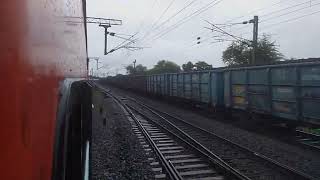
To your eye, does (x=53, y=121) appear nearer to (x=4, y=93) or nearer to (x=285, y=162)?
(x=4, y=93)

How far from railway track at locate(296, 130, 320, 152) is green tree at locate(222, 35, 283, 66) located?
1334 inches

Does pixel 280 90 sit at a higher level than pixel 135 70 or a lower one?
lower

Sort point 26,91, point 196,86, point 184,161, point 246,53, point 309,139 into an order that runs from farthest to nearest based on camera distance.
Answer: point 246,53
point 196,86
point 309,139
point 184,161
point 26,91

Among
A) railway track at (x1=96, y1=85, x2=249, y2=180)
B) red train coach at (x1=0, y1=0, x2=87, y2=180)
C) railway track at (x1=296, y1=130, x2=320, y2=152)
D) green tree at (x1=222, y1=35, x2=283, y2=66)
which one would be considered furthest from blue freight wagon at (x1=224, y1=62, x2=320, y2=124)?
green tree at (x1=222, y1=35, x2=283, y2=66)

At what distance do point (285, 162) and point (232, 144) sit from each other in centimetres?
251

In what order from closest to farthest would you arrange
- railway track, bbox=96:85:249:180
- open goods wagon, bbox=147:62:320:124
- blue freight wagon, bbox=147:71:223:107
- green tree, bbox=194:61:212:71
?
railway track, bbox=96:85:249:180 < open goods wagon, bbox=147:62:320:124 < blue freight wagon, bbox=147:71:223:107 < green tree, bbox=194:61:212:71

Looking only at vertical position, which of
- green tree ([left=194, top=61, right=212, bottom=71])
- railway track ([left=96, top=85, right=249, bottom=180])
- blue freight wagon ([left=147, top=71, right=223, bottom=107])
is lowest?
railway track ([left=96, top=85, right=249, bottom=180])

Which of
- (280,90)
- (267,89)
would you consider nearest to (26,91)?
(280,90)

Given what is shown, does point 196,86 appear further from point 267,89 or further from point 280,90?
point 280,90

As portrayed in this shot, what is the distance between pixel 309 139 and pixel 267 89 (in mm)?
2339

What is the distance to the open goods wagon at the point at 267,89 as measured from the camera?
39.2 feet

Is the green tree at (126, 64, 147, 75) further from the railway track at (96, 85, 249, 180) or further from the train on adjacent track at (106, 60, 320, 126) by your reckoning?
the railway track at (96, 85, 249, 180)

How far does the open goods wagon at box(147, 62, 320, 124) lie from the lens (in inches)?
471

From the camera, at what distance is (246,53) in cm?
5578
